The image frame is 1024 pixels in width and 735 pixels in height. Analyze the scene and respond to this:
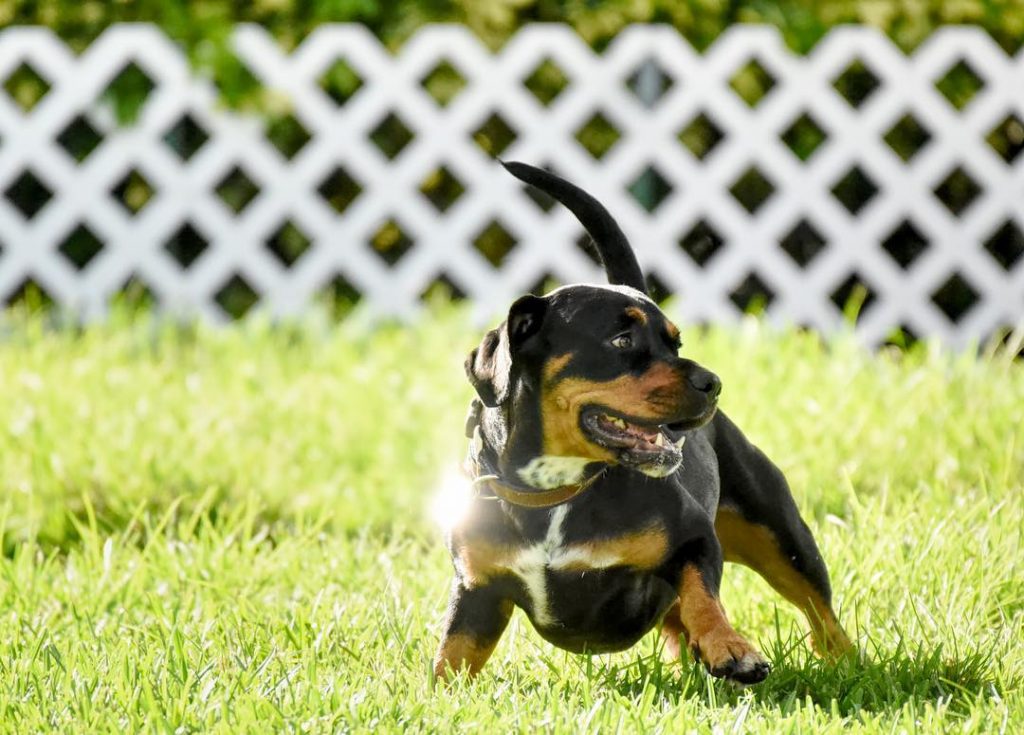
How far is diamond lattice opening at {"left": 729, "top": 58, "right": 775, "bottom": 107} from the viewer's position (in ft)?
23.7

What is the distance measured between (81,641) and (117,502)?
122cm

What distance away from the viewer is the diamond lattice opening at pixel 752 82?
724 centimetres

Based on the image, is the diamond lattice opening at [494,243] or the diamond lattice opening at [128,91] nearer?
the diamond lattice opening at [128,91]

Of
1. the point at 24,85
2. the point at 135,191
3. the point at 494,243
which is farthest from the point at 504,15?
the point at 24,85

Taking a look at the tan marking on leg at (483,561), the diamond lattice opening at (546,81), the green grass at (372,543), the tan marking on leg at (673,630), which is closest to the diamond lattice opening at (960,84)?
the diamond lattice opening at (546,81)

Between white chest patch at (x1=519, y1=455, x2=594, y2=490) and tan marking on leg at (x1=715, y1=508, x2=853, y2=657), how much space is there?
1.64 ft

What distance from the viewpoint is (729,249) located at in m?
7.00

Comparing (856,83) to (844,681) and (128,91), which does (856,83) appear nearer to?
(128,91)

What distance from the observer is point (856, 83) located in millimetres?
7477

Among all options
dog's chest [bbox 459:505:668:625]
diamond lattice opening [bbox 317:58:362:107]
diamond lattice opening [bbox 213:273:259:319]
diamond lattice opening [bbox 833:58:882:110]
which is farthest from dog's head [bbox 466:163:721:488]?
diamond lattice opening [bbox 833:58:882:110]

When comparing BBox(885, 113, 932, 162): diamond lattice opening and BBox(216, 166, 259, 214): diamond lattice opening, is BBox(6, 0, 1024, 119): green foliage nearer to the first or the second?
BBox(885, 113, 932, 162): diamond lattice opening

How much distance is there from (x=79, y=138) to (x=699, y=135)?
2844 mm

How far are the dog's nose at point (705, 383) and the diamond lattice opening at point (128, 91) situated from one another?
486 cm

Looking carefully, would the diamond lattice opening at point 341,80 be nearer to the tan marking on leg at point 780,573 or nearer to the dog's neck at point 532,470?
the tan marking on leg at point 780,573
